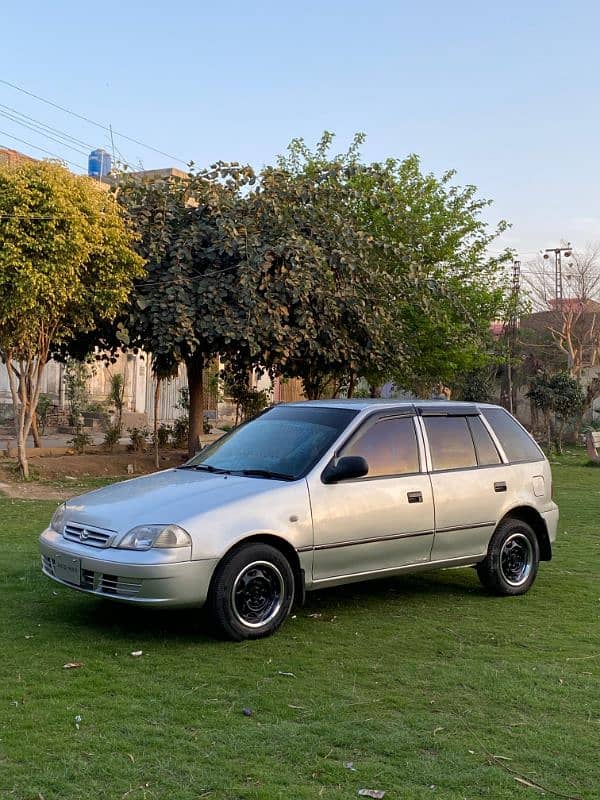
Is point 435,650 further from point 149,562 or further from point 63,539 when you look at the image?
point 63,539

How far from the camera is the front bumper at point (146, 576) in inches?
224

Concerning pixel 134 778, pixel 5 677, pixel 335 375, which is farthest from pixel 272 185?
pixel 134 778

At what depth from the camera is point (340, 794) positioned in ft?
12.5

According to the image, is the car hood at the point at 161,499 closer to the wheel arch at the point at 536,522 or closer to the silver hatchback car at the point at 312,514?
the silver hatchback car at the point at 312,514

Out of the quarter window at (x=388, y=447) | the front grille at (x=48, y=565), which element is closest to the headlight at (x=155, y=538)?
the front grille at (x=48, y=565)

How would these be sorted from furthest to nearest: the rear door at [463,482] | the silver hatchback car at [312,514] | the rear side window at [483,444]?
the rear side window at [483,444] → the rear door at [463,482] → the silver hatchback car at [312,514]

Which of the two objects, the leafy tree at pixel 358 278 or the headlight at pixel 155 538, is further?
the leafy tree at pixel 358 278

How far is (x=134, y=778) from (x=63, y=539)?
2.68 metres

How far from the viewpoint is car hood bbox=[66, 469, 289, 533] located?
5.94 m

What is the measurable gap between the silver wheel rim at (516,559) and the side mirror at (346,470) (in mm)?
1844

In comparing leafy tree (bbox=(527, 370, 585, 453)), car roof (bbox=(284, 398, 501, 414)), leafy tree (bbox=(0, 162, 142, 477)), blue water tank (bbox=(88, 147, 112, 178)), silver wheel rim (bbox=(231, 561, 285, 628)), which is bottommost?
silver wheel rim (bbox=(231, 561, 285, 628))

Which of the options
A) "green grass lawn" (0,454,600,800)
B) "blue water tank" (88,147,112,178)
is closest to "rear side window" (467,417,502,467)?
"green grass lawn" (0,454,600,800)

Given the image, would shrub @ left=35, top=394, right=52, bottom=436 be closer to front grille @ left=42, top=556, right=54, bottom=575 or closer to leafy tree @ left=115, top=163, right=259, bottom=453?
leafy tree @ left=115, top=163, right=259, bottom=453

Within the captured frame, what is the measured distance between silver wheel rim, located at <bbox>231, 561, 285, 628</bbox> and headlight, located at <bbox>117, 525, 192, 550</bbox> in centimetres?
48
